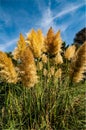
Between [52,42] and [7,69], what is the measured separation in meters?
0.88

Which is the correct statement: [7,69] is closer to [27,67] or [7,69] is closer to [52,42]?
[27,67]

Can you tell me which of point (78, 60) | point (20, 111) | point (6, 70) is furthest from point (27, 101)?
point (78, 60)

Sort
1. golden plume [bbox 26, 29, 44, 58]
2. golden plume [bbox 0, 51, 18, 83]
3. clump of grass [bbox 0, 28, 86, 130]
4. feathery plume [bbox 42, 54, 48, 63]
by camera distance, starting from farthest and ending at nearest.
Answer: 1. feathery plume [bbox 42, 54, 48, 63]
2. golden plume [bbox 26, 29, 44, 58]
3. clump of grass [bbox 0, 28, 86, 130]
4. golden plume [bbox 0, 51, 18, 83]

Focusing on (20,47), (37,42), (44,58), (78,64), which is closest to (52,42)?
(37,42)

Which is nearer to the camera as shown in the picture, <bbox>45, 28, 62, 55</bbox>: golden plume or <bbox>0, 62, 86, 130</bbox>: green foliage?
<bbox>0, 62, 86, 130</bbox>: green foliage

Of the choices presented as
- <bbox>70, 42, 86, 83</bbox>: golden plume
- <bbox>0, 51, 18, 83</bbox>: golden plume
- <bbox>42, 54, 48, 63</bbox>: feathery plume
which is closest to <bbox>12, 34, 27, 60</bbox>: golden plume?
<bbox>42, 54, 48, 63</bbox>: feathery plume

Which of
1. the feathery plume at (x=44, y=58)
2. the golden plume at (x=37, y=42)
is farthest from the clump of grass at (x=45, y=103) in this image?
the feathery plume at (x=44, y=58)

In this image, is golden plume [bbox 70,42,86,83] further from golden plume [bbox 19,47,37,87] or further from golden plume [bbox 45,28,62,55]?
golden plume [bbox 45,28,62,55]

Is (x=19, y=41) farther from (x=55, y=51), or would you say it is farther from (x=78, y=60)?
(x=78, y=60)

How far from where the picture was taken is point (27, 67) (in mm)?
3807

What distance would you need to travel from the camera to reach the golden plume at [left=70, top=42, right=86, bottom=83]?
378cm

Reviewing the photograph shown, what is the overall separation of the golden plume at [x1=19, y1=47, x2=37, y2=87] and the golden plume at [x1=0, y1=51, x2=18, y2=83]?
175 millimetres

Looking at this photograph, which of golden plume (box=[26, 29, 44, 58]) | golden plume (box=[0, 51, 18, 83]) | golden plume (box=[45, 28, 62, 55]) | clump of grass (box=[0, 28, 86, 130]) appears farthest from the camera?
golden plume (box=[26, 29, 44, 58])

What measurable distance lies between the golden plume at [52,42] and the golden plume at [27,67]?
74 cm
